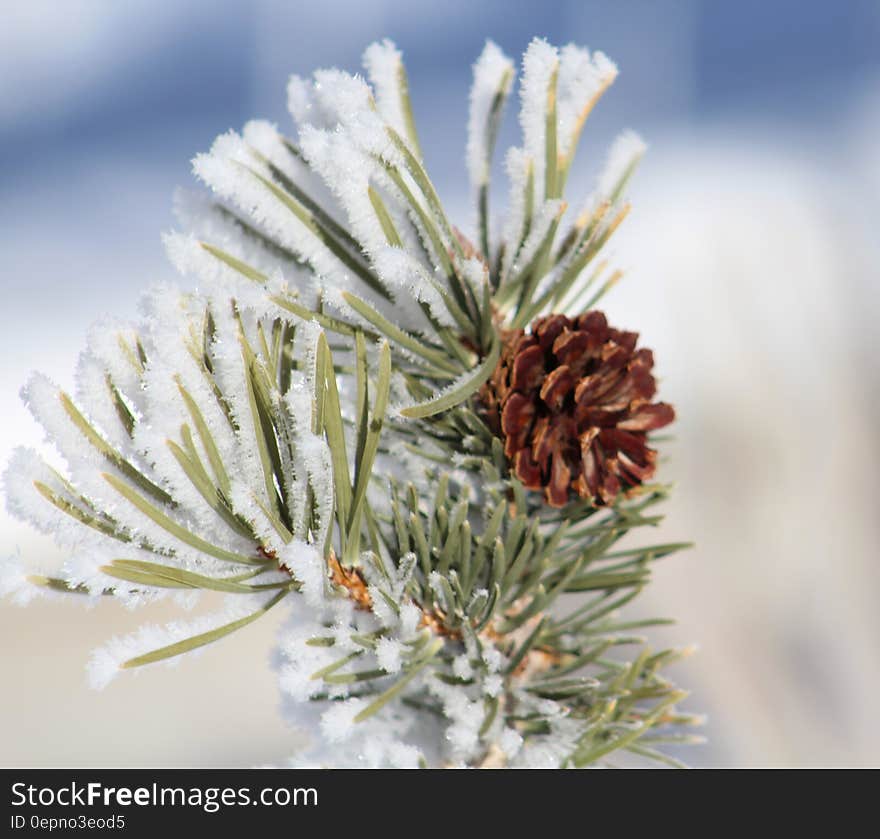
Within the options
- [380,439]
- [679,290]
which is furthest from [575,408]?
[679,290]

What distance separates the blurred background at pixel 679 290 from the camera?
1.05 meters

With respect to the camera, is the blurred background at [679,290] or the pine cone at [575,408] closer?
Result: the pine cone at [575,408]

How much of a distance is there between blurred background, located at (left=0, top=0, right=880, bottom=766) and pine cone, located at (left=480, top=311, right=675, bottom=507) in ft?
0.20

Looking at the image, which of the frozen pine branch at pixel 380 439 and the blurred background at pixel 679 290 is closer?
the frozen pine branch at pixel 380 439

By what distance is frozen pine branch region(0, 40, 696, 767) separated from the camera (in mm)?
162

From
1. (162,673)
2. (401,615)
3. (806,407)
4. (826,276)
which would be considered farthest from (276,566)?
(826,276)

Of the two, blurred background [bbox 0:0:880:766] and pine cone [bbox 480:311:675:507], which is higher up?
blurred background [bbox 0:0:880:766]

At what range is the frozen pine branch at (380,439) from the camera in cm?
16

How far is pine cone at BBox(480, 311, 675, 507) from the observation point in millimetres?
203

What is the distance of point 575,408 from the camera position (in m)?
0.21

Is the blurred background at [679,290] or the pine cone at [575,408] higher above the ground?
the blurred background at [679,290]

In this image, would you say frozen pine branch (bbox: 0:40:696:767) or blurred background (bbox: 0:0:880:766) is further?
blurred background (bbox: 0:0:880:766)

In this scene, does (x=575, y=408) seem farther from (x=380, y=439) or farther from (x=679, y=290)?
(x=679, y=290)

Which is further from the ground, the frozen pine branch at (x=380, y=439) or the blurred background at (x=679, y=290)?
the blurred background at (x=679, y=290)
